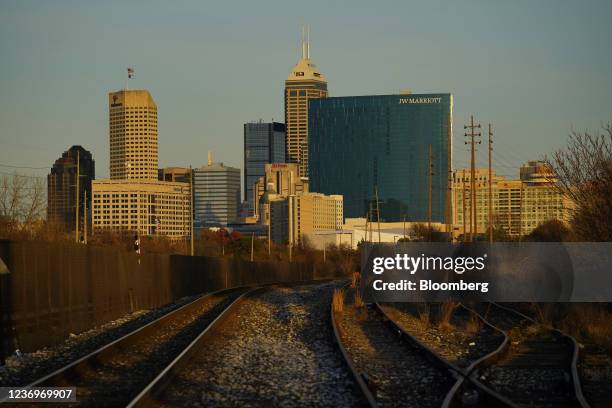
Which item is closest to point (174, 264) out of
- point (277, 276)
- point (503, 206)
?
point (277, 276)

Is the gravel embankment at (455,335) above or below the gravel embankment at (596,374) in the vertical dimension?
below

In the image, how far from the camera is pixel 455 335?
20812mm

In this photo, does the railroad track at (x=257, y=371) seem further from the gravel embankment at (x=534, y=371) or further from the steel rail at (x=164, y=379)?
the gravel embankment at (x=534, y=371)

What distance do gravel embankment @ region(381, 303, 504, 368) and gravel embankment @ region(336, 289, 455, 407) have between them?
599 millimetres

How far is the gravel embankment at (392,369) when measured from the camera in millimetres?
12273

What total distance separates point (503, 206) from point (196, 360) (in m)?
186

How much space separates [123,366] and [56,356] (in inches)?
115

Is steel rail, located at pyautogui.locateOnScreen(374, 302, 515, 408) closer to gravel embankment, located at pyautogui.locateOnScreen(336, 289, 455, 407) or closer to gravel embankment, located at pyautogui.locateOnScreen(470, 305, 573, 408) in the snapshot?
gravel embankment, located at pyautogui.locateOnScreen(336, 289, 455, 407)

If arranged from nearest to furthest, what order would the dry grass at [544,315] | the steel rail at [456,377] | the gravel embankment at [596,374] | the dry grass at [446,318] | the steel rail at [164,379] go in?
the steel rail at [456,377], the steel rail at [164,379], the gravel embankment at [596,374], the dry grass at [446,318], the dry grass at [544,315]

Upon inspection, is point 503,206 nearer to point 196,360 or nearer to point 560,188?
point 560,188

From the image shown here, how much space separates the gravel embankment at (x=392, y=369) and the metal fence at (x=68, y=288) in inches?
255

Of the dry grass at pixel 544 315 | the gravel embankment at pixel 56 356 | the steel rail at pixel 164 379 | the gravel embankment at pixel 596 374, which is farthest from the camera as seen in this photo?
the dry grass at pixel 544 315

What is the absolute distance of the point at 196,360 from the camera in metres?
16.1

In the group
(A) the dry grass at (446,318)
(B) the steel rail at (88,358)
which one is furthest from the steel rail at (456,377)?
(B) the steel rail at (88,358)
